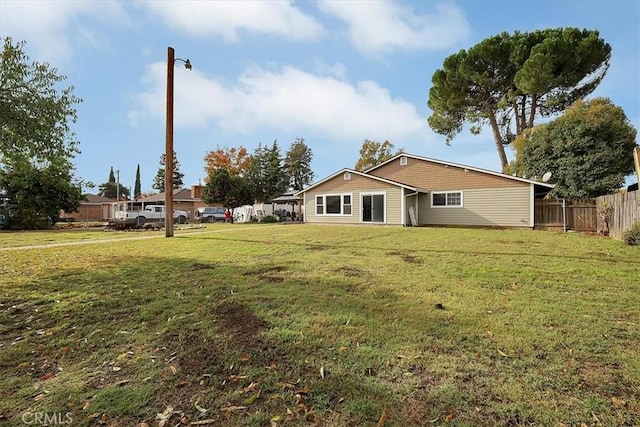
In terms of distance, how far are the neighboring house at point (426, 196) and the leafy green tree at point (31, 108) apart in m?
15.0

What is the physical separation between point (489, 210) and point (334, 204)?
9.03m

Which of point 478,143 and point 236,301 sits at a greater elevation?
point 478,143

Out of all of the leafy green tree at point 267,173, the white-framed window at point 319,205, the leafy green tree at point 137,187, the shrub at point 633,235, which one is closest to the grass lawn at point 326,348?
the shrub at point 633,235

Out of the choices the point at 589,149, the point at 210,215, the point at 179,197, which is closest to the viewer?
the point at 589,149

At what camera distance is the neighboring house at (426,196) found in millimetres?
17469

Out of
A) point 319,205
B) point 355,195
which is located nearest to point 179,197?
point 319,205

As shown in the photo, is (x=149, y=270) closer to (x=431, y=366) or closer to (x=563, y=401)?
(x=431, y=366)

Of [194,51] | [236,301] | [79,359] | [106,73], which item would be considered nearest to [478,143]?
[194,51]

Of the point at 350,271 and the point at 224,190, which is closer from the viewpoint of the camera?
the point at 350,271

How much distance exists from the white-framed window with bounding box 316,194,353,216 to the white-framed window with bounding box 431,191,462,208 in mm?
5072

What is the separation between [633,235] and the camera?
368 inches

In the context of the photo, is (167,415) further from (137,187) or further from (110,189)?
(110,189)

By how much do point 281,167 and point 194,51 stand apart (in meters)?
33.6

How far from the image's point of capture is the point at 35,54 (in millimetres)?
8125
